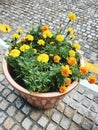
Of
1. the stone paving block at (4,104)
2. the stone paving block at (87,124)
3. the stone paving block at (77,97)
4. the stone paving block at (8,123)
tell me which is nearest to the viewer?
the stone paving block at (8,123)

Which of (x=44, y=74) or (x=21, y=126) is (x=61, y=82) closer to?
(x=44, y=74)

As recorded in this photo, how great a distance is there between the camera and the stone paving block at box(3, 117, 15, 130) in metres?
3.07

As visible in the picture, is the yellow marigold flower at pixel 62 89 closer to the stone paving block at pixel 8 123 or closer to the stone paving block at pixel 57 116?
the stone paving block at pixel 57 116

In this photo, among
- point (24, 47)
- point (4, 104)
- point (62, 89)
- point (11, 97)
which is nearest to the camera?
point (62, 89)

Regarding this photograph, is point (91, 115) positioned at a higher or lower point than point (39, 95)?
lower

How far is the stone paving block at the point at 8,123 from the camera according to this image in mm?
3074

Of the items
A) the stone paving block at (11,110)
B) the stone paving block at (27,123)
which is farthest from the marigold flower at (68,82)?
the stone paving block at (11,110)

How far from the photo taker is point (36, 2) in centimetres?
624

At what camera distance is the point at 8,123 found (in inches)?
122

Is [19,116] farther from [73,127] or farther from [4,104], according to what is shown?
[73,127]

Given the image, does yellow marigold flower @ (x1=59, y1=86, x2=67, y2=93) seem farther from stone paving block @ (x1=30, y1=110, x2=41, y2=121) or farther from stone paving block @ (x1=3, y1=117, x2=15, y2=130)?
stone paving block @ (x1=3, y1=117, x2=15, y2=130)

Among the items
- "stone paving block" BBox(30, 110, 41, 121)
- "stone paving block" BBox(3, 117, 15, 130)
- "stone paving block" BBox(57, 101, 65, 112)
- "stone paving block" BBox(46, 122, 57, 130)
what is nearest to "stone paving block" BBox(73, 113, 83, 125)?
"stone paving block" BBox(57, 101, 65, 112)

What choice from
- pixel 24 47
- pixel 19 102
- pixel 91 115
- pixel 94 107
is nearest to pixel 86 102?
pixel 94 107

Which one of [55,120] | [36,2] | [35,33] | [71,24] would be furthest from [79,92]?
[36,2]
